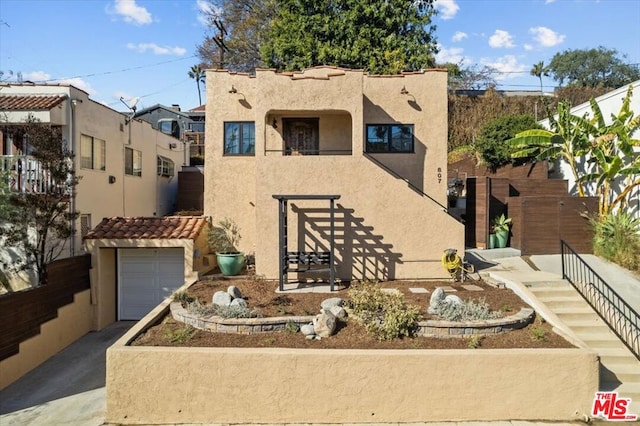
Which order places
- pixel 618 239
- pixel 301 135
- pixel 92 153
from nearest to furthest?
pixel 618 239 → pixel 92 153 → pixel 301 135

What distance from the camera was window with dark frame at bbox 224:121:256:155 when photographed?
13.6 meters

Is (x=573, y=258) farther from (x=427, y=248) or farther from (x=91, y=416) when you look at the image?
(x=91, y=416)

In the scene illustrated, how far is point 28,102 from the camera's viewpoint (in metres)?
12.1

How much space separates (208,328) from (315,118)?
859 cm

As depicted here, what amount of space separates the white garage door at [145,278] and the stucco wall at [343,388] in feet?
23.3

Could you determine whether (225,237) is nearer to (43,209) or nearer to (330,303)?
(43,209)

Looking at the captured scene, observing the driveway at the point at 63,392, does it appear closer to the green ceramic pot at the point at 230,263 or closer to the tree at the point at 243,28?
the green ceramic pot at the point at 230,263

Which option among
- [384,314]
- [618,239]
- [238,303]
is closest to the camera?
[384,314]

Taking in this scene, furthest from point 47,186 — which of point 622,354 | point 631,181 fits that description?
point 631,181

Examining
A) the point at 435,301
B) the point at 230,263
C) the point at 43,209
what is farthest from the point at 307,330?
the point at 43,209

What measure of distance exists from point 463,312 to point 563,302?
334 centimetres

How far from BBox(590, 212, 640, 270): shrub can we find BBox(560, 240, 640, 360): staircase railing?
5.36ft

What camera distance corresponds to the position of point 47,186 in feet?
37.2

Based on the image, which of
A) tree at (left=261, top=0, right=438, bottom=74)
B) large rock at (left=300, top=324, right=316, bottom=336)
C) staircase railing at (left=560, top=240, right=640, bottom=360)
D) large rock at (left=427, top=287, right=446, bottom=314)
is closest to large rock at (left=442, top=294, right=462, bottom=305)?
large rock at (left=427, top=287, right=446, bottom=314)
